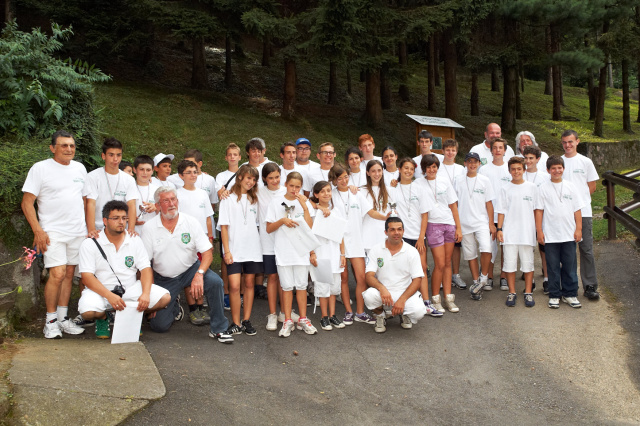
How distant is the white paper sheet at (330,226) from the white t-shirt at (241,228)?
71 centimetres

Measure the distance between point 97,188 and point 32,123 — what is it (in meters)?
2.07

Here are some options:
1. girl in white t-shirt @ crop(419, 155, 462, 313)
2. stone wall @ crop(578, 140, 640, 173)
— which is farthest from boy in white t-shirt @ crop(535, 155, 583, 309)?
stone wall @ crop(578, 140, 640, 173)

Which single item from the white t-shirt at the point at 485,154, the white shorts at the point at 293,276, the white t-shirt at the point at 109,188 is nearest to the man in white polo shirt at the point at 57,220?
the white t-shirt at the point at 109,188

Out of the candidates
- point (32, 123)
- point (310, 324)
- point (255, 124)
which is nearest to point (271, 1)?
point (255, 124)

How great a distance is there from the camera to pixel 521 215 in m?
7.60

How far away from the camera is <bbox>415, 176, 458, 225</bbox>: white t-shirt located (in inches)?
297

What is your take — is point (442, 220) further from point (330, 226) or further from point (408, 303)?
point (330, 226)

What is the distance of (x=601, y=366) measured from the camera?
570 cm

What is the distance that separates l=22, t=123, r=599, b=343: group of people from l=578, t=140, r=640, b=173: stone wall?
1301 cm

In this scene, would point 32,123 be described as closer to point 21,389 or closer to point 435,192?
point 21,389

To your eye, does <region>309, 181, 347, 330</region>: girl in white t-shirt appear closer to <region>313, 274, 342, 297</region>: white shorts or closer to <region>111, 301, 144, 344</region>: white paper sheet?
<region>313, 274, 342, 297</region>: white shorts

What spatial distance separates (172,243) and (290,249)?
131cm

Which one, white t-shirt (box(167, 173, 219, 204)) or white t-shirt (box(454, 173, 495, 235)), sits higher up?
white t-shirt (box(167, 173, 219, 204))

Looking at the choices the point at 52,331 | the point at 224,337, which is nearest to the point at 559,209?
the point at 224,337
